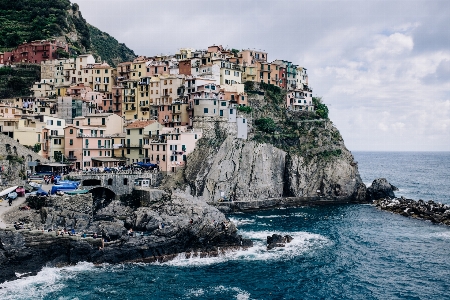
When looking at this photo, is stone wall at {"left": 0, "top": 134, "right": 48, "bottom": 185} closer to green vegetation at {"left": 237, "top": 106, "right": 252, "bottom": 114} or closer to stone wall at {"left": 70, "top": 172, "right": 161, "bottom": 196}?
stone wall at {"left": 70, "top": 172, "right": 161, "bottom": 196}

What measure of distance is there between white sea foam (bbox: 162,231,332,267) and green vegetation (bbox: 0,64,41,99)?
2619 inches

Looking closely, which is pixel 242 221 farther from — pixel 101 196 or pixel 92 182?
pixel 92 182

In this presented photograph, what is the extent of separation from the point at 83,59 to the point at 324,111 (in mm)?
56316

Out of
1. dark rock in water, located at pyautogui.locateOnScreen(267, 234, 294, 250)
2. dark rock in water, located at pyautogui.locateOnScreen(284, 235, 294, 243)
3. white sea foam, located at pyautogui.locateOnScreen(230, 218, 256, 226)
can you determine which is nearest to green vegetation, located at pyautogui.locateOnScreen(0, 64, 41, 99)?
white sea foam, located at pyautogui.locateOnScreen(230, 218, 256, 226)

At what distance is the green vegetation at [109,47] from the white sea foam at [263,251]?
10754 cm

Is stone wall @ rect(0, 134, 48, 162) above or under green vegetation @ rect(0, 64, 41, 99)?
under

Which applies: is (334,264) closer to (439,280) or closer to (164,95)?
(439,280)

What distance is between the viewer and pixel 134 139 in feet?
272

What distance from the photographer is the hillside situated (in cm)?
12212

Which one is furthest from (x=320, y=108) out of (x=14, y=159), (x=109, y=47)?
(x=109, y=47)

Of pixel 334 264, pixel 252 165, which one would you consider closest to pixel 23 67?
pixel 252 165

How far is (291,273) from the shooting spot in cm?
4856

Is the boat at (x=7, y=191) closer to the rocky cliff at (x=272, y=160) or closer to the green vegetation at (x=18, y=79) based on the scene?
the rocky cliff at (x=272, y=160)

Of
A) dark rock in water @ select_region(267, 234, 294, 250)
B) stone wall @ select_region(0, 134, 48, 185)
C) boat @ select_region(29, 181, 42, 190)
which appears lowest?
dark rock in water @ select_region(267, 234, 294, 250)
